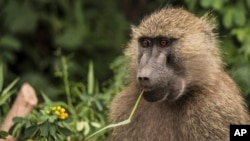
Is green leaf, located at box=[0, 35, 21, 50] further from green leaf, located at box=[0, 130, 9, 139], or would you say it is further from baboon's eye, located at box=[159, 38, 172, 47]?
baboon's eye, located at box=[159, 38, 172, 47]

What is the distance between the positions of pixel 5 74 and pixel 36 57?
939 mm

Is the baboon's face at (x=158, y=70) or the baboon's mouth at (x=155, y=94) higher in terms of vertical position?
the baboon's face at (x=158, y=70)

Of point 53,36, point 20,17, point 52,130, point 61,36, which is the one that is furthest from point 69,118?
point 53,36

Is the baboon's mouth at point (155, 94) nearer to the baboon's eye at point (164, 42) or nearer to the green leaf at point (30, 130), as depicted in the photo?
the baboon's eye at point (164, 42)

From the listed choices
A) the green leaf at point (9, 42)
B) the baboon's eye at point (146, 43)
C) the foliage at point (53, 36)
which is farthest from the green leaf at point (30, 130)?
the green leaf at point (9, 42)

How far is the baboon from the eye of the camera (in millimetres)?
6094

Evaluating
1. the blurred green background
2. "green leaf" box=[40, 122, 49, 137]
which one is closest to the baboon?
"green leaf" box=[40, 122, 49, 137]

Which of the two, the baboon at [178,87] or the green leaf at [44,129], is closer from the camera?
the baboon at [178,87]

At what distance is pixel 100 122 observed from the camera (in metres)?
7.20

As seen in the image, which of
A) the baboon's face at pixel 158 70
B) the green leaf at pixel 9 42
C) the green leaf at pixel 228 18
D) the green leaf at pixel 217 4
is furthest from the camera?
the green leaf at pixel 9 42

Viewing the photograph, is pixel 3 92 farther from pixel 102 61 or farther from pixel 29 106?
pixel 102 61

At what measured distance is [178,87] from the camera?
6133 mm

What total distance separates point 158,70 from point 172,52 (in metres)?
0.30

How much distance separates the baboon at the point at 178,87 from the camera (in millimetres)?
6094
